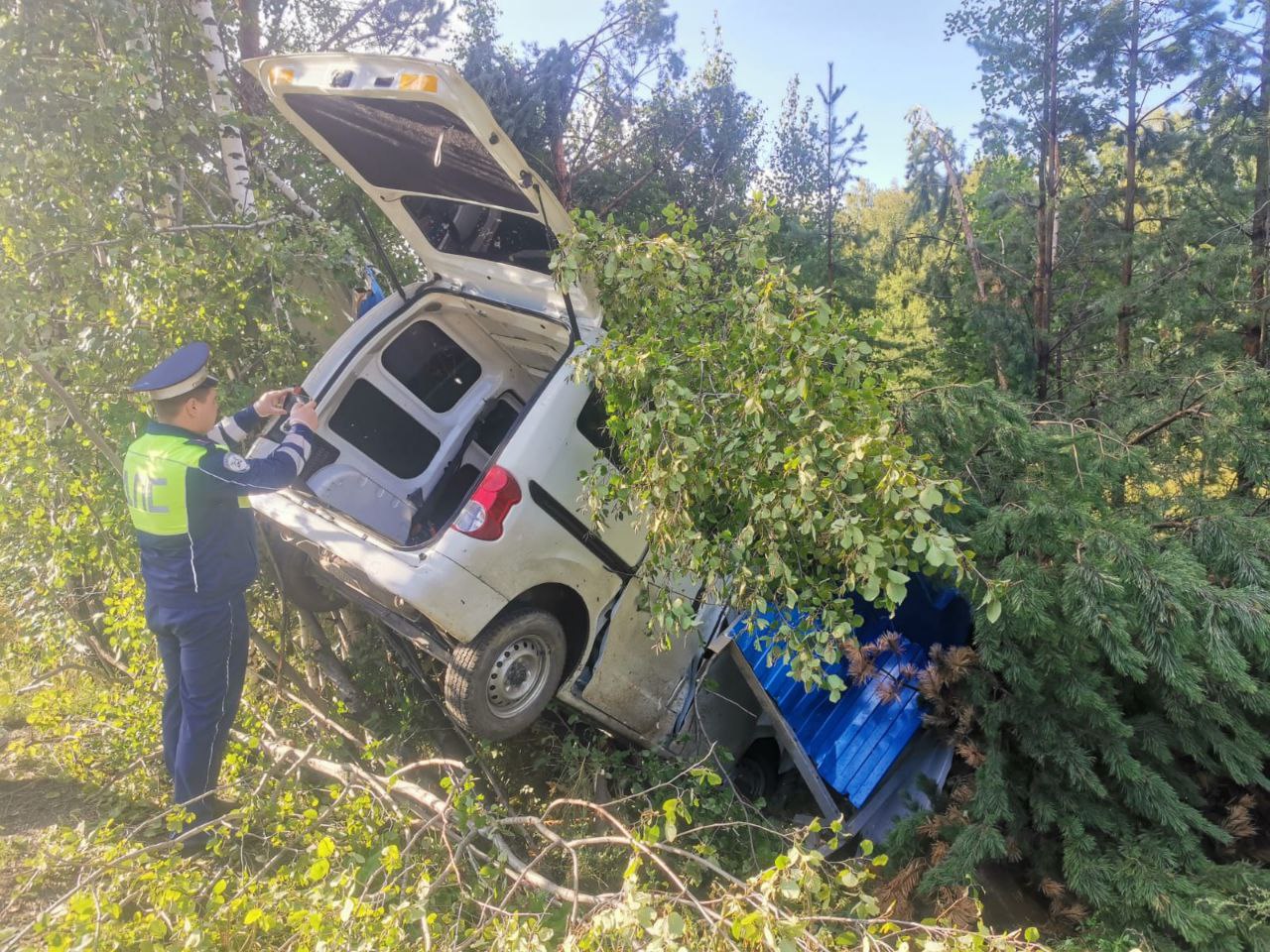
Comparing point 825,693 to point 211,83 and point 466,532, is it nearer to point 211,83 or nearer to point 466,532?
point 466,532

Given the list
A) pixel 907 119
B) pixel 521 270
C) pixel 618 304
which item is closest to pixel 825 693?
pixel 618 304

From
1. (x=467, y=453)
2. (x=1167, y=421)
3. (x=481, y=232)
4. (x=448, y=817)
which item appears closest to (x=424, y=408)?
(x=467, y=453)

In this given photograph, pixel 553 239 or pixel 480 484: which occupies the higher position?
pixel 553 239

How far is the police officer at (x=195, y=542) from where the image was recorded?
3.18m

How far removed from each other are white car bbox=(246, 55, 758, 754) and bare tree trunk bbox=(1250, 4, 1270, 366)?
250 inches

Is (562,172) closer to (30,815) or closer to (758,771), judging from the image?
(758,771)

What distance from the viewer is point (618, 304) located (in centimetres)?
373

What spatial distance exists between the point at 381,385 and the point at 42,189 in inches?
82.6

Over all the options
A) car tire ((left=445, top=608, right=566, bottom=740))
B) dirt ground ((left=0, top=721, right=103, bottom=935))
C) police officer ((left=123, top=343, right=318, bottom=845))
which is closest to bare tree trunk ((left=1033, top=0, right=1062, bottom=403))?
car tire ((left=445, top=608, right=566, bottom=740))

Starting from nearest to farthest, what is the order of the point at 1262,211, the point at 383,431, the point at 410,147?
the point at 410,147
the point at 383,431
the point at 1262,211

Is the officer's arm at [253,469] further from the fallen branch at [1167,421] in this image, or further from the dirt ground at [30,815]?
the fallen branch at [1167,421]

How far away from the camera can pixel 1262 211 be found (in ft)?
23.7

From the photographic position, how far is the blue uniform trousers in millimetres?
3293

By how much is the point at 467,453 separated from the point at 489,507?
1.62 metres
